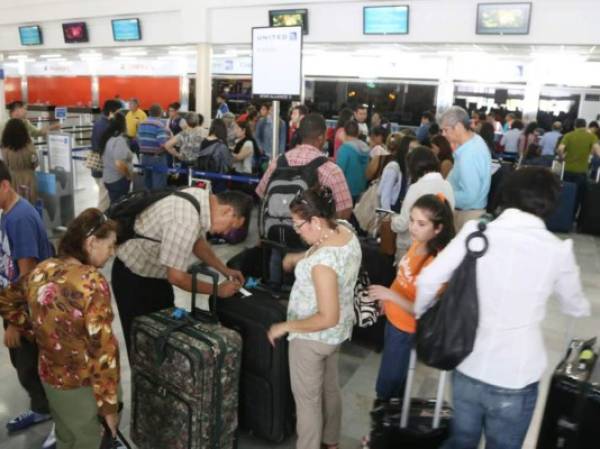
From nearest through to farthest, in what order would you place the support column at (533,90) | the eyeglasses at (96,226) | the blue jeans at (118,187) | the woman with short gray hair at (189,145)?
the eyeglasses at (96,226), the blue jeans at (118,187), the woman with short gray hair at (189,145), the support column at (533,90)

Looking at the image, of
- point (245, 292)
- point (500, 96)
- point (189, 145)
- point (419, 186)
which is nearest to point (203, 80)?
point (189, 145)

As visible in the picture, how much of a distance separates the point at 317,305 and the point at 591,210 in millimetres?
6891

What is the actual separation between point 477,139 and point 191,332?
2523 millimetres

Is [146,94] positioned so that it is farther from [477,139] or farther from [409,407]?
[409,407]

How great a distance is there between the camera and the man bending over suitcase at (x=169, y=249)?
7.58 ft

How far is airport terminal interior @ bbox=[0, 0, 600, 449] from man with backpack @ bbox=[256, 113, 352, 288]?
37 cm

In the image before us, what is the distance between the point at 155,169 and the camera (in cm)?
706

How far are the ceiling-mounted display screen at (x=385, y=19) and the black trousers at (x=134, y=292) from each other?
682cm

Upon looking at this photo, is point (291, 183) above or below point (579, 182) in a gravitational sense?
above

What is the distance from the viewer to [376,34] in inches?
333

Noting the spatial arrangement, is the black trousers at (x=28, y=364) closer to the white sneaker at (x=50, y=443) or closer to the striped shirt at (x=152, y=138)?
the white sneaker at (x=50, y=443)

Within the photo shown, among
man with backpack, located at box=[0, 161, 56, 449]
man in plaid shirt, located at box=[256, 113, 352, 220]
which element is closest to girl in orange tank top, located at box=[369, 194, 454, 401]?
man in plaid shirt, located at box=[256, 113, 352, 220]

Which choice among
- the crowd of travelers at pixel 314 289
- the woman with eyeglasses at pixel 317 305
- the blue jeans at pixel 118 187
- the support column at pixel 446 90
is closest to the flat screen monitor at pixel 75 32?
the blue jeans at pixel 118 187

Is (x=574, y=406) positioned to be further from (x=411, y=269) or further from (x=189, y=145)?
(x=189, y=145)
